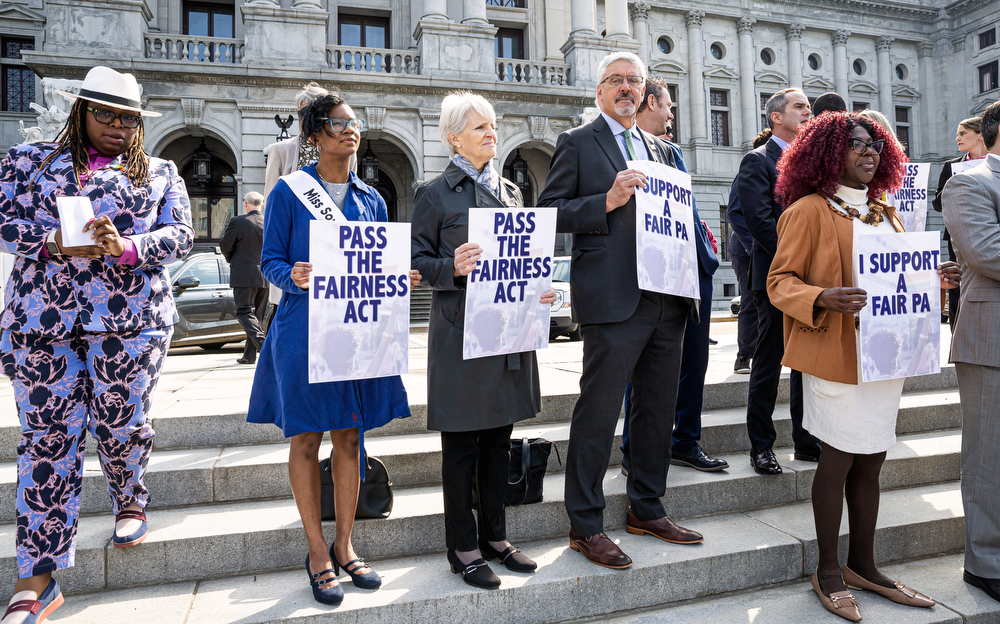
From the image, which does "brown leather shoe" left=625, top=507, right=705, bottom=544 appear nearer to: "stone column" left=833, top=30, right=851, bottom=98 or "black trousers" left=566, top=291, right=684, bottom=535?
"black trousers" left=566, top=291, right=684, bottom=535

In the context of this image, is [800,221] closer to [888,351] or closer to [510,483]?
[888,351]

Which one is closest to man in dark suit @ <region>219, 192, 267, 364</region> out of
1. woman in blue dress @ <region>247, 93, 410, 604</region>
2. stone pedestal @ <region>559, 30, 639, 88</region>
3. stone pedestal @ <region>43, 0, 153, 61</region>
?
woman in blue dress @ <region>247, 93, 410, 604</region>

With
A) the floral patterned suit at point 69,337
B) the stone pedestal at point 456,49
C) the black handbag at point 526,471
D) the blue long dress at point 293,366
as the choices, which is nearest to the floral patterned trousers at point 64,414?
the floral patterned suit at point 69,337

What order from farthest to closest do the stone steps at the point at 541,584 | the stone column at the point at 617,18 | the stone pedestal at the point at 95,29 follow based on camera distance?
the stone column at the point at 617,18, the stone pedestal at the point at 95,29, the stone steps at the point at 541,584

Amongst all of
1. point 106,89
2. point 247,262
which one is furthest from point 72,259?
point 247,262

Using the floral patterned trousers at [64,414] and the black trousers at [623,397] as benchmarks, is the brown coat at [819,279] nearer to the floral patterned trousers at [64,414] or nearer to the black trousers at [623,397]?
the black trousers at [623,397]

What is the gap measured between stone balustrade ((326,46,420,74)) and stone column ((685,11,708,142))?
49.3 feet

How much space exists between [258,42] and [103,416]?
17239 mm

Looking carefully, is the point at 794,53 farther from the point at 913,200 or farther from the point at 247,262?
the point at 247,262

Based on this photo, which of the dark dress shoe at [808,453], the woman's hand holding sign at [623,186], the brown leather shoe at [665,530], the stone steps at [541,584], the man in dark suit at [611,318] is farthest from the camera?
the dark dress shoe at [808,453]

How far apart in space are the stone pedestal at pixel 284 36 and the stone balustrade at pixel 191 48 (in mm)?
780

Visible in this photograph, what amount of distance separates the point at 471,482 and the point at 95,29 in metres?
19.0

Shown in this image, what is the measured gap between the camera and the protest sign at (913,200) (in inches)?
171

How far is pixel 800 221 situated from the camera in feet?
9.22
